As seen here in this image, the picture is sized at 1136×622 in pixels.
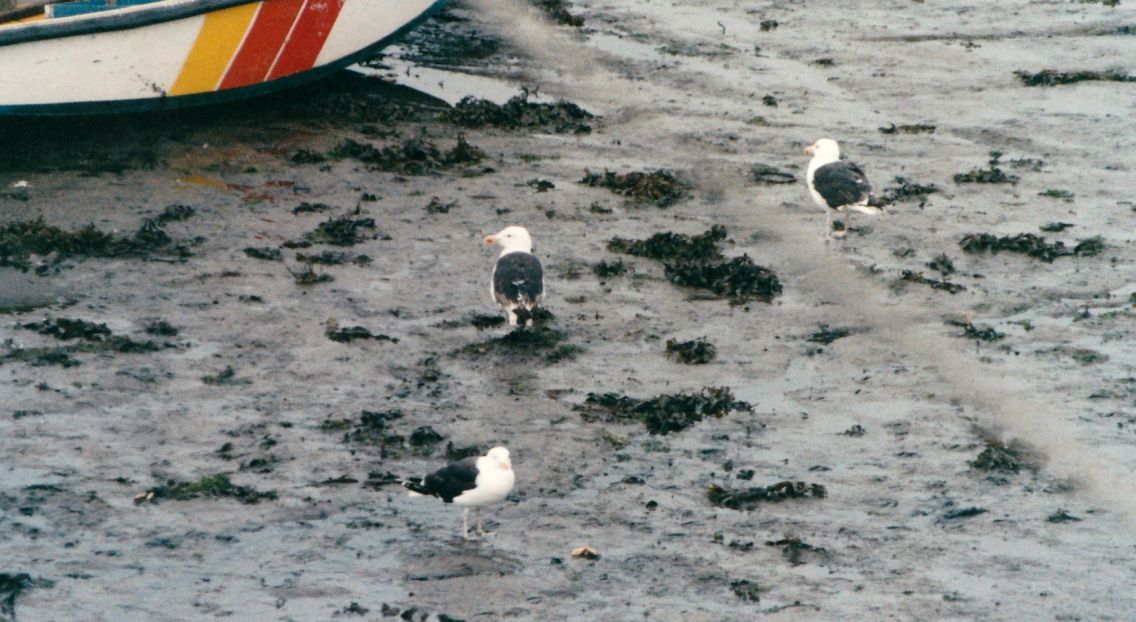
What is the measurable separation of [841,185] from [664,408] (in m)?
3.97

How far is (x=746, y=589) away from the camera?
24.0 feet

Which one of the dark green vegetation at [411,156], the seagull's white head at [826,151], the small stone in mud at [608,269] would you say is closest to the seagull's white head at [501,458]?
the small stone in mud at [608,269]

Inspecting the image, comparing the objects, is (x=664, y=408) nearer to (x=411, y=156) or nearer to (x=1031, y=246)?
(x=1031, y=246)

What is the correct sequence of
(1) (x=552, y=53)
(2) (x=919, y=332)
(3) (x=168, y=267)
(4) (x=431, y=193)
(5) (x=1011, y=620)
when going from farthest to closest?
(1) (x=552, y=53) → (4) (x=431, y=193) → (3) (x=168, y=267) → (2) (x=919, y=332) → (5) (x=1011, y=620)

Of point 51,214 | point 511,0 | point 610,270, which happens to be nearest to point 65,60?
point 51,214

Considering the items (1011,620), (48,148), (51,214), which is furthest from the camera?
(48,148)

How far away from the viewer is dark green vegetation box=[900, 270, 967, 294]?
11617 millimetres

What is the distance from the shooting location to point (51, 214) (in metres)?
12.9

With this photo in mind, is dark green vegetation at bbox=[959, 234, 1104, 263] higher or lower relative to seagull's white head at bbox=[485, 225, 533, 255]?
lower

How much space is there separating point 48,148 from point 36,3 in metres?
2.62

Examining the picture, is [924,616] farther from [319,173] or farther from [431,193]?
[319,173]

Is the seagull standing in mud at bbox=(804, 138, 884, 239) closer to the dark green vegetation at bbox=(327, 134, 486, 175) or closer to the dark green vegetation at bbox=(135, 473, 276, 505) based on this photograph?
the dark green vegetation at bbox=(327, 134, 486, 175)

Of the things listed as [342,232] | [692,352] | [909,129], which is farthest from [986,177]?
[342,232]

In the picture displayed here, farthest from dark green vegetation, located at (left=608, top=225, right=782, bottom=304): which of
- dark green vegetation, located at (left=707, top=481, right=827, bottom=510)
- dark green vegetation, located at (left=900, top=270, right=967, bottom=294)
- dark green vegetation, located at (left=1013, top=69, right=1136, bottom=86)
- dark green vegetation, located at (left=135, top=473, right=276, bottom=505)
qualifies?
dark green vegetation, located at (left=1013, top=69, right=1136, bottom=86)
